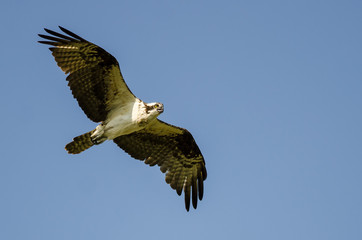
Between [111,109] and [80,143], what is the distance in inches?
44.2

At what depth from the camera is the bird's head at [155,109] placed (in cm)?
1301

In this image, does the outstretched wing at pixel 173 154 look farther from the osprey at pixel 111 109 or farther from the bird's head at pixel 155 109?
the bird's head at pixel 155 109

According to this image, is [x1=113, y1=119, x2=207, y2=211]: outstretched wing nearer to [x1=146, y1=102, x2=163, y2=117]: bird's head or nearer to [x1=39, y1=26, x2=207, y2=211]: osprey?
[x1=39, y1=26, x2=207, y2=211]: osprey

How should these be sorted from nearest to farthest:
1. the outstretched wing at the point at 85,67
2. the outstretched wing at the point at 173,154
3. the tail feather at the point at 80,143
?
1. the outstretched wing at the point at 85,67
2. the tail feather at the point at 80,143
3. the outstretched wing at the point at 173,154

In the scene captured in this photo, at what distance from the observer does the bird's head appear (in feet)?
42.7

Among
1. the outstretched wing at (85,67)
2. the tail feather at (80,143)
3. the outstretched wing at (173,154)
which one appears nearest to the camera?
the outstretched wing at (85,67)

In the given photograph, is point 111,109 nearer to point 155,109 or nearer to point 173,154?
point 155,109

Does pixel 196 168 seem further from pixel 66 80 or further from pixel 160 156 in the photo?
pixel 66 80

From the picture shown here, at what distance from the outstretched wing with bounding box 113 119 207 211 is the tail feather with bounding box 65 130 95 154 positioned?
1.19 meters

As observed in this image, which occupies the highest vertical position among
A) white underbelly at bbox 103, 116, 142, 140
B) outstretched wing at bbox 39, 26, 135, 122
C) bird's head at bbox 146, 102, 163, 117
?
outstretched wing at bbox 39, 26, 135, 122

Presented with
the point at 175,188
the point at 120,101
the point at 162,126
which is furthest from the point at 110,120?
the point at 175,188

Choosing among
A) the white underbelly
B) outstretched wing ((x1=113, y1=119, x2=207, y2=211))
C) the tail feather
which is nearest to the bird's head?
the white underbelly

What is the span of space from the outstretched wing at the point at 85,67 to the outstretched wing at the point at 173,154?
160cm

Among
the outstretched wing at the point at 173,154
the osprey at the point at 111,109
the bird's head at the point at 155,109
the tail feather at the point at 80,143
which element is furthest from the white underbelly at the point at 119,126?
the outstretched wing at the point at 173,154
